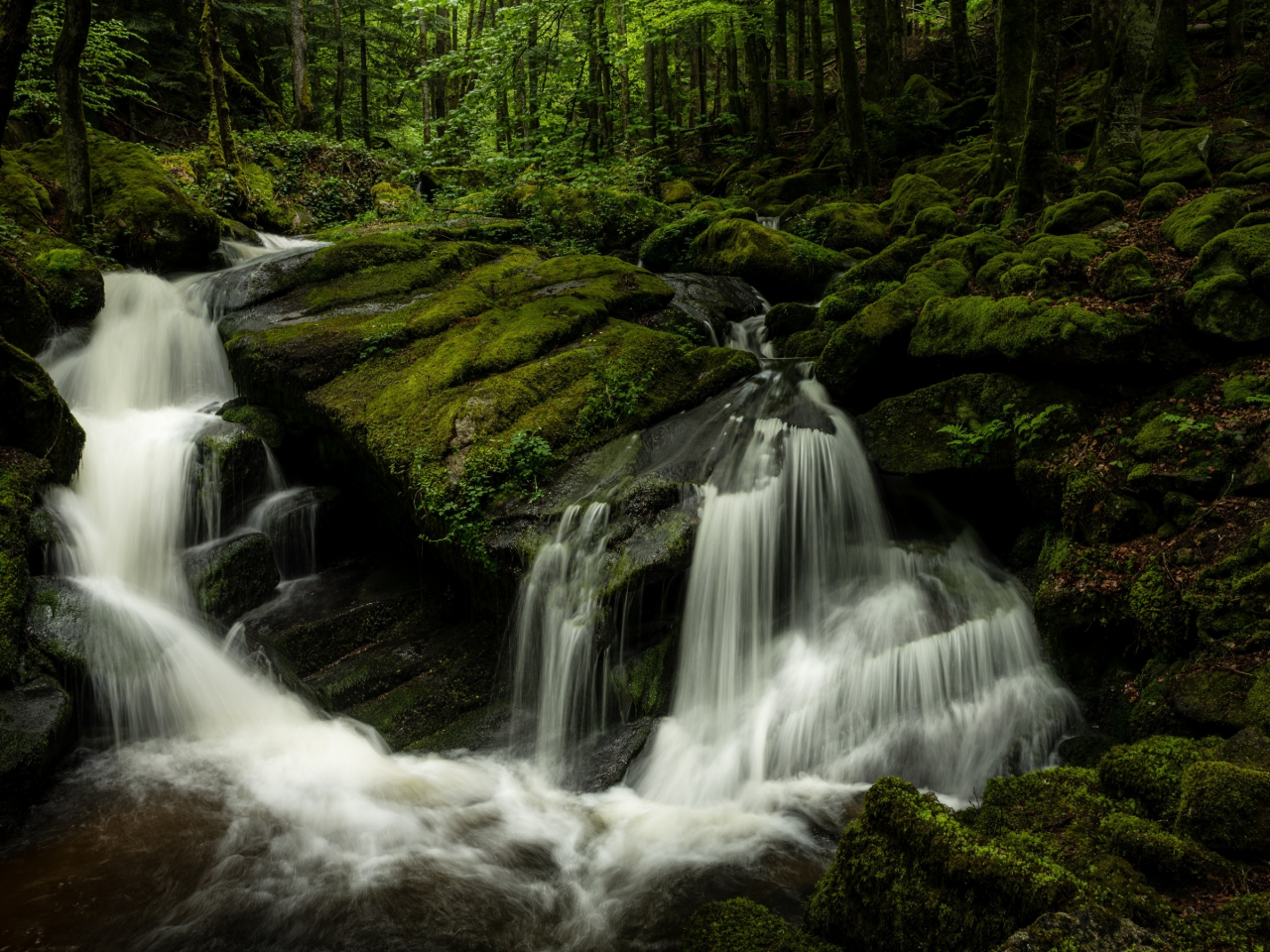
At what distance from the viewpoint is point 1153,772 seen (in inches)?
143

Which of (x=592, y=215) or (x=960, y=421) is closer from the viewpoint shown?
(x=960, y=421)

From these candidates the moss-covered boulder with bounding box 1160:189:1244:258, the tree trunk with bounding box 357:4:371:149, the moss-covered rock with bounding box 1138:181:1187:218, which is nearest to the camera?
the moss-covered boulder with bounding box 1160:189:1244:258

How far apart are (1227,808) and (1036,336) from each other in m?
4.66

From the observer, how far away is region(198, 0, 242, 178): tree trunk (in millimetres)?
14133

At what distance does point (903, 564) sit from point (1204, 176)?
6.57 m

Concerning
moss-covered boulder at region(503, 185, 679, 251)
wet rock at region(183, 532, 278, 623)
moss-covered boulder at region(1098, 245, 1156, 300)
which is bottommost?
wet rock at region(183, 532, 278, 623)

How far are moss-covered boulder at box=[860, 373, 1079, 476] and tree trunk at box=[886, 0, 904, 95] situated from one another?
53.5 feet

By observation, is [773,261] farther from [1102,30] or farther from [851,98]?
[1102,30]

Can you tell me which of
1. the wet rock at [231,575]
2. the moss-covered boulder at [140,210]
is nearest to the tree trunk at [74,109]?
the moss-covered boulder at [140,210]

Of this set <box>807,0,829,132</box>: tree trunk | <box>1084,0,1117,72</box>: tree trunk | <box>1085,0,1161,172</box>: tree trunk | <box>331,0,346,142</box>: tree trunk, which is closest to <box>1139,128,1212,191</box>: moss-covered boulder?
<box>1085,0,1161,172</box>: tree trunk

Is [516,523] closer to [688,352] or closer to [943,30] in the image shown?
[688,352]

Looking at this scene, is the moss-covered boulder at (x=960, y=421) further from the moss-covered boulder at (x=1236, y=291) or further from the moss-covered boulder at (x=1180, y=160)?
the moss-covered boulder at (x=1180, y=160)

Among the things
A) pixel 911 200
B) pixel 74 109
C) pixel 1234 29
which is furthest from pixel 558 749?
pixel 1234 29

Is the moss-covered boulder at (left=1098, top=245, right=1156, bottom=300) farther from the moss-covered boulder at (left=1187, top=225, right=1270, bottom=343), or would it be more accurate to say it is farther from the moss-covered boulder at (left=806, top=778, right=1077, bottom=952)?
the moss-covered boulder at (left=806, top=778, right=1077, bottom=952)
